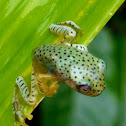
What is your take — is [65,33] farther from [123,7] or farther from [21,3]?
[123,7]

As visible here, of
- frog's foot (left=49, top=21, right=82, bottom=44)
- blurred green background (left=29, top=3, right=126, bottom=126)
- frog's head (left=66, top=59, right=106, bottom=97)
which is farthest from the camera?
blurred green background (left=29, top=3, right=126, bottom=126)

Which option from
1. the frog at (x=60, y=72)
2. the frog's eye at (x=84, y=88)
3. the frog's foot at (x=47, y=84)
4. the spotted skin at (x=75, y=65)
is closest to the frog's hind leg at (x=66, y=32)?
the frog at (x=60, y=72)

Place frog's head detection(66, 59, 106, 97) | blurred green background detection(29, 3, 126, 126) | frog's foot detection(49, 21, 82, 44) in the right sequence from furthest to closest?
blurred green background detection(29, 3, 126, 126) < frog's foot detection(49, 21, 82, 44) < frog's head detection(66, 59, 106, 97)

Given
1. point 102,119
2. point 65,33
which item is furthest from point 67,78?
point 102,119

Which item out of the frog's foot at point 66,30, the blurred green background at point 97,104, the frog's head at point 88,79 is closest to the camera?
the frog's head at point 88,79

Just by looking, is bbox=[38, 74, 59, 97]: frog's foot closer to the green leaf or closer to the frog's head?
the green leaf

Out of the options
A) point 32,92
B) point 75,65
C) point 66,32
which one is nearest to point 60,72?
point 75,65

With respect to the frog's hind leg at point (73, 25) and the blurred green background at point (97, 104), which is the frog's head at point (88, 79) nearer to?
the frog's hind leg at point (73, 25)

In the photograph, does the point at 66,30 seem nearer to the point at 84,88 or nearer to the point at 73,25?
the point at 73,25

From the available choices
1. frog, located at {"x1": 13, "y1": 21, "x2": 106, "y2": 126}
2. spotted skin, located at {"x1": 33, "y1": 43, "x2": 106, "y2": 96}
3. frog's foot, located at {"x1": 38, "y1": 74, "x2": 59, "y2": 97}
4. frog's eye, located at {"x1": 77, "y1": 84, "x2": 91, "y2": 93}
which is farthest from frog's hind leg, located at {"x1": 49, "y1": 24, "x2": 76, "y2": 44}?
frog's eye, located at {"x1": 77, "y1": 84, "x2": 91, "y2": 93}
